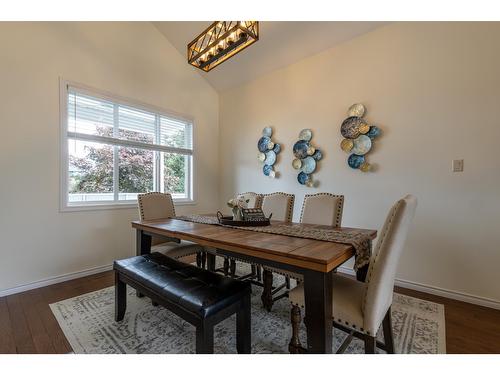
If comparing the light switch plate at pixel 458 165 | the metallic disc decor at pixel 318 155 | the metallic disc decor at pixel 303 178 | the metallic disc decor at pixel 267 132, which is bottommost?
the metallic disc decor at pixel 303 178

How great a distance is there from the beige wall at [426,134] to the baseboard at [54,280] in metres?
2.81

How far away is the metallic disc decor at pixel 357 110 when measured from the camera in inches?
113

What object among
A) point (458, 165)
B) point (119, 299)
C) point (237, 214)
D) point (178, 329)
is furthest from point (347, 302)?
point (458, 165)

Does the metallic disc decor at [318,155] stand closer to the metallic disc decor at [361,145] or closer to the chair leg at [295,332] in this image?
the metallic disc decor at [361,145]

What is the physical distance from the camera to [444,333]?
1.71 m

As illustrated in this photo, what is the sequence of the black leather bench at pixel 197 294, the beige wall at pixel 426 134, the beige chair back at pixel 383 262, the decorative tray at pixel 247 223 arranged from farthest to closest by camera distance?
the beige wall at pixel 426 134 → the decorative tray at pixel 247 223 → the black leather bench at pixel 197 294 → the beige chair back at pixel 383 262

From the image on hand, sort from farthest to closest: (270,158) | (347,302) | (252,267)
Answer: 1. (270,158)
2. (252,267)
3. (347,302)

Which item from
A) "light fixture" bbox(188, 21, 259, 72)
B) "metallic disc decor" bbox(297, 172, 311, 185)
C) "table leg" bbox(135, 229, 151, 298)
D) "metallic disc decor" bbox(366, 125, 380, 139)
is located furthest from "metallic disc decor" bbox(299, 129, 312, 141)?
"table leg" bbox(135, 229, 151, 298)

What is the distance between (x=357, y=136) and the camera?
2.88 metres

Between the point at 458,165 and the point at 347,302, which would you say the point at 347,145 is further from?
the point at 347,302

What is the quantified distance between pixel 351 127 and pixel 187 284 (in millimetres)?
2623

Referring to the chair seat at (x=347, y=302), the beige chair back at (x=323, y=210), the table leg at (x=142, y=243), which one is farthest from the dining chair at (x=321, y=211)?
the table leg at (x=142, y=243)

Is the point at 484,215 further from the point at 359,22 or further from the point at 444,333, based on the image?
the point at 359,22

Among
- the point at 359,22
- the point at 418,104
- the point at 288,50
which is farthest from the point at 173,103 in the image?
the point at 418,104
